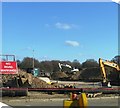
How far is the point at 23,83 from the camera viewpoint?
34.4 meters

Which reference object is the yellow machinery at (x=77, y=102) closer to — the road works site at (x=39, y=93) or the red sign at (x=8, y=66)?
the road works site at (x=39, y=93)

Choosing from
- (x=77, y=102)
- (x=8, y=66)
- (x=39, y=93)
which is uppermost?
(x=8, y=66)

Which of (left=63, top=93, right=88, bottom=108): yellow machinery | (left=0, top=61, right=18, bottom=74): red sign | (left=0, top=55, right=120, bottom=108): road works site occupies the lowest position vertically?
(left=0, top=55, right=120, bottom=108): road works site

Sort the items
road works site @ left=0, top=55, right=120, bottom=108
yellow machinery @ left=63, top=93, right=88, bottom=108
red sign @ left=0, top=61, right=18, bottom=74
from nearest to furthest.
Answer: yellow machinery @ left=63, top=93, right=88, bottom=108 → road works site @ left=0, top=55, right=120, bottom=108 → red sign @ left=0, top=61, right=18, bottom=74

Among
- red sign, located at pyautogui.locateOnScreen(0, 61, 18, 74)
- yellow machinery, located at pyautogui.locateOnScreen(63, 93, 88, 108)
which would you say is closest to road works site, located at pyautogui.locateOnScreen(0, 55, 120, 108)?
red sign, located at pyautogui.locateOnScreen(0, 61, 18, 74)

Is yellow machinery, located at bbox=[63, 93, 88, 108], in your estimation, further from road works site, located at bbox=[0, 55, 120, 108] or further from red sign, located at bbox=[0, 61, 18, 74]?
red sign, located at bbox=[0, 61, 18, 74]

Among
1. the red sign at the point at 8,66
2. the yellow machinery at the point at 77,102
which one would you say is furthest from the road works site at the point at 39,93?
the yellow machinery at the point at 77,102

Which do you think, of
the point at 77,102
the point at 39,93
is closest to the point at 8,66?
the point at 39,93

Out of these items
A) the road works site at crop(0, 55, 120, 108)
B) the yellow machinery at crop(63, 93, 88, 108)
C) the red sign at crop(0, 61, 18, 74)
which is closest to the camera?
the yellow machinery at crop(63, 93, 88, 108)

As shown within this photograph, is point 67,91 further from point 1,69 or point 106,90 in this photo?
point 1,69

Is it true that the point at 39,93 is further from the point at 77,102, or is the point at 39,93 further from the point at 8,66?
the point at 77,102

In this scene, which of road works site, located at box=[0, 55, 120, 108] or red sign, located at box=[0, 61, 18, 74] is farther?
red sign, located at box=[0, 61, 18, 74]

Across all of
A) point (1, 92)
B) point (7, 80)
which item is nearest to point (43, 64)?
point (7, 80)

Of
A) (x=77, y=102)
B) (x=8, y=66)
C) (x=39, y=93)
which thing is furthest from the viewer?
(x=8, y=66)
